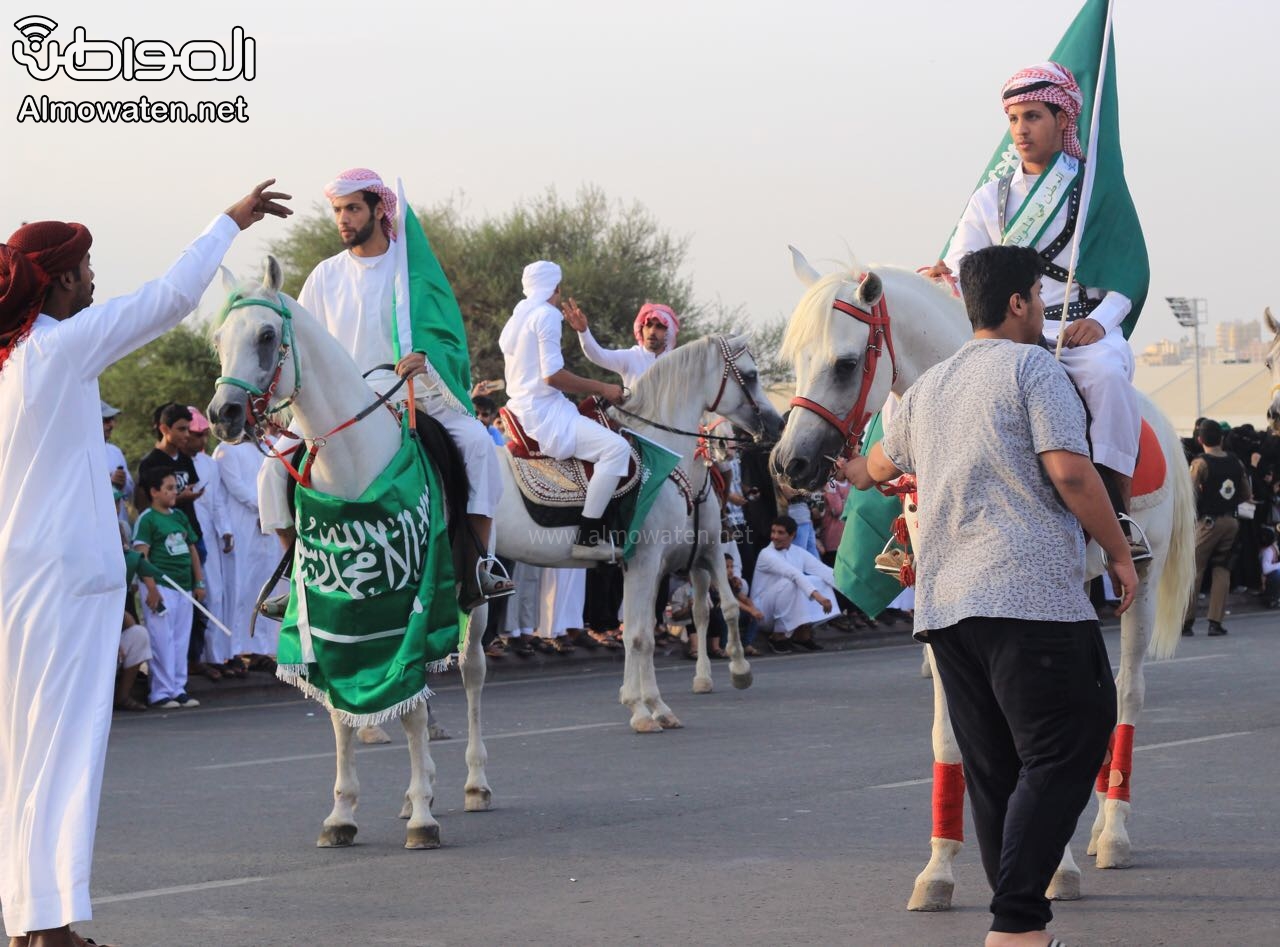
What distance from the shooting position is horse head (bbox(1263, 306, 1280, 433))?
1205 cm

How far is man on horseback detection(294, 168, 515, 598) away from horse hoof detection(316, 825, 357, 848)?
147cm

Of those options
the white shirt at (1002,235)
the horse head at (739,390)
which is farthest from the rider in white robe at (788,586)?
the white shirt at (1002,235)

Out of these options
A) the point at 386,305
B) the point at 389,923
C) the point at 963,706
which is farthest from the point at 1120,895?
the point at 386,305

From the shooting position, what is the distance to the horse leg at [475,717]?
959 centimetres

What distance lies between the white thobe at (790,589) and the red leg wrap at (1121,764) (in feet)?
37.6

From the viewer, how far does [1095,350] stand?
278 inches

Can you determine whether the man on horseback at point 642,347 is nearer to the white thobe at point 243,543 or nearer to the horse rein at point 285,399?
the white thobe at point 243,543

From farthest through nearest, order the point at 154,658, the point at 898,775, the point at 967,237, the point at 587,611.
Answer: the point at 587,611 → the point at 154,658 → the point at 898,775 → the point at 967,237

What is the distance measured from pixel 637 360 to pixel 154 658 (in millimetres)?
4564

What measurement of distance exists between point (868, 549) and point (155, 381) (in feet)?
135

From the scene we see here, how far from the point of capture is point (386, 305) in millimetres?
9602

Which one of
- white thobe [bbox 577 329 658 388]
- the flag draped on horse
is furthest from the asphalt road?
white thobe [bbox 577 329 658 388]

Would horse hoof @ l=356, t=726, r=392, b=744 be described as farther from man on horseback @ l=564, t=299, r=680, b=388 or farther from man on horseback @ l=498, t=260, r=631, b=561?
man on horseback @ l=564, t=299, r=680, b=388

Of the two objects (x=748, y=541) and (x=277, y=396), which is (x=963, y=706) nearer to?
(x=277, y=396)
